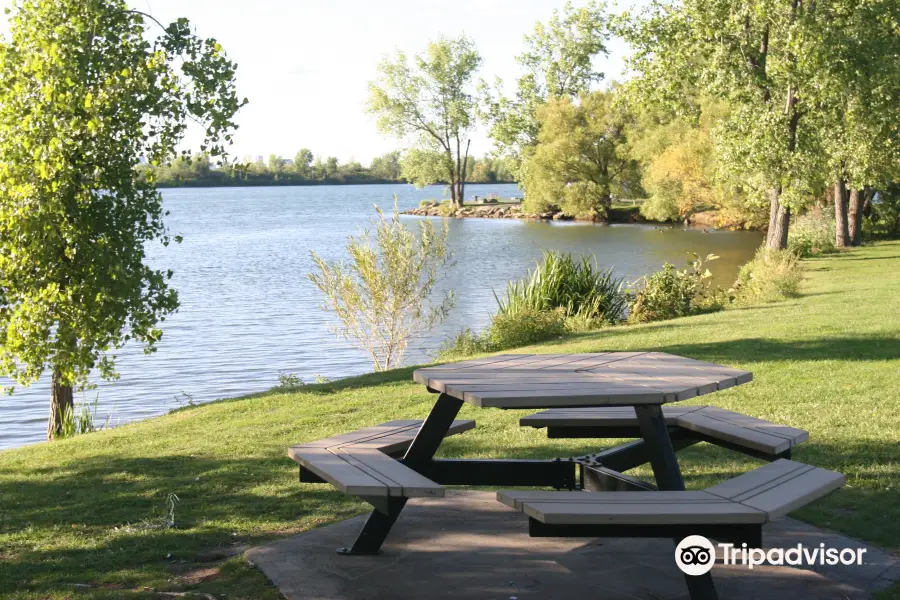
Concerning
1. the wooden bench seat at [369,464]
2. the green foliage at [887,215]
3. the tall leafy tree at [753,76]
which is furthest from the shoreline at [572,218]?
the wooden bench seat at [369,464]

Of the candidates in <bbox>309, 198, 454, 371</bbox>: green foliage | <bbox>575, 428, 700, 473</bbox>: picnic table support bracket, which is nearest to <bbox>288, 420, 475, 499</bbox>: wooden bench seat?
<bbox>575, 428, 700, 473</bbox>: picnic table support bracket

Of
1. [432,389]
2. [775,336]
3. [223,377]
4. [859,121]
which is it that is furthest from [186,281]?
[432,389]

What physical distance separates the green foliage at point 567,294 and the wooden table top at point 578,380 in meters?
10.1

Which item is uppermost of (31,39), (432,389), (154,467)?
(31,39)

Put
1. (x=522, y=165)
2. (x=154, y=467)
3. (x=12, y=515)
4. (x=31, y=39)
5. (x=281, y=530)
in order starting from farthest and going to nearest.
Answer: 1. (x=522, y=165)
2. (x=31, y=39)
3. (x=154, y=467)
4. (x=12, y=515)
5. (x=281, y=530)

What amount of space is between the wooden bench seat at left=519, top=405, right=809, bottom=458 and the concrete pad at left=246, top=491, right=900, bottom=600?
1.60ft

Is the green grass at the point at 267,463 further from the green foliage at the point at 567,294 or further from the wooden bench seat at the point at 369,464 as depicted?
the green foliage at the point at 567,294

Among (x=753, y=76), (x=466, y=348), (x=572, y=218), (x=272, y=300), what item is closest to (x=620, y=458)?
(x=466, y=348)

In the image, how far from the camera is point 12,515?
534cm

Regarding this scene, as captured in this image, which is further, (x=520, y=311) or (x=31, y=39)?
(x=520, y=311)

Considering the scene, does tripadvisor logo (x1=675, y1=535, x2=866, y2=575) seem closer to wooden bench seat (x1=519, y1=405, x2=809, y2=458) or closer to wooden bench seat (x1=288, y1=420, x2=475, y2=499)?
wooden bench seat (x1=519, y1=405, x2=809, y2=458)

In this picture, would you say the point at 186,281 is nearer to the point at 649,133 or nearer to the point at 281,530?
the point at 281,530

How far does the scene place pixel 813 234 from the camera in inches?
1065

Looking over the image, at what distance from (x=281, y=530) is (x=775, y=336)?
7918 mm
